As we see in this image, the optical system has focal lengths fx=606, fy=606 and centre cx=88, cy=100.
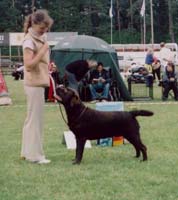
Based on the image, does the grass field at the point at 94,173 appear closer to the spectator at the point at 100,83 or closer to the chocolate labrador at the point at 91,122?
the chocolate labrador at the point at 91,122

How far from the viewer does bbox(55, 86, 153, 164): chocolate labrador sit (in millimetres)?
6668

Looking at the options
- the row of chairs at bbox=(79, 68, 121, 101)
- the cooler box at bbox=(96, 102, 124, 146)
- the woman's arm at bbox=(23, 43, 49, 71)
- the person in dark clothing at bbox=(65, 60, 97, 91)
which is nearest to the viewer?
the woman's arm at bbox=(23, 43, 49, 71)

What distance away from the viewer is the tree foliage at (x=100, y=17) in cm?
5816

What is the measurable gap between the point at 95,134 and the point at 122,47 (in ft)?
123

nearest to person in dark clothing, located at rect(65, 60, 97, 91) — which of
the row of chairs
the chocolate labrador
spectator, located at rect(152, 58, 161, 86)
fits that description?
the row of chairs

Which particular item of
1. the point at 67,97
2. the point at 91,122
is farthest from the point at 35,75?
the point at 91,122

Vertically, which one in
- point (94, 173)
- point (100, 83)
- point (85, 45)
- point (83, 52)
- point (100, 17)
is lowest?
point (94, 173)

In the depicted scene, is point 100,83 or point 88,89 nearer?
point 100,83

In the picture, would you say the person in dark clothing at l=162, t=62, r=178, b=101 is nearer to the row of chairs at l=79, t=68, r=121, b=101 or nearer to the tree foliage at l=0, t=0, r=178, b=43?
the row of chairs at l=79, t=68, r=121, b=101

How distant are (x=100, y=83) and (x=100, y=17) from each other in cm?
4688

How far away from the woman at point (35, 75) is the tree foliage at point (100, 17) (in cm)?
5046

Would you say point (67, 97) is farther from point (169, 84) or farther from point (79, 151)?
point (169, 84)

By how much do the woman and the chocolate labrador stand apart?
242 millimetres

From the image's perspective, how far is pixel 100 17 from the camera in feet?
202
